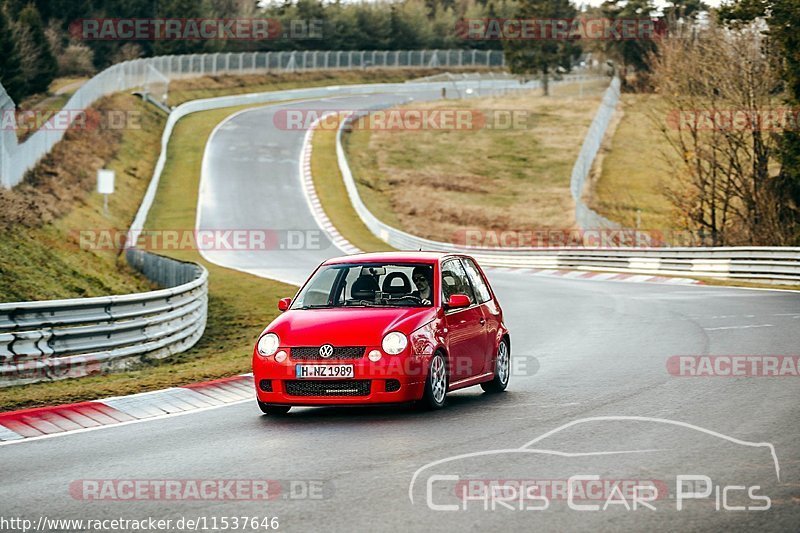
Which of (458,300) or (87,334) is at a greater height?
(458,300)

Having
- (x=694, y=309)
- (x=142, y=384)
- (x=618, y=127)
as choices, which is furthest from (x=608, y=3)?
(x=142, y=384)

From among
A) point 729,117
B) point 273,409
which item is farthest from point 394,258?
point 729,117

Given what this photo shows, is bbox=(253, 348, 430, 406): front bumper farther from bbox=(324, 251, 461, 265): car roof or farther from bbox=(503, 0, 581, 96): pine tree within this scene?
bbox=(503, 0, 581, 96): pine tree

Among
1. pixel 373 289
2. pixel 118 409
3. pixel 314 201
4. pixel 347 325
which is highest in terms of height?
pixel 373 289

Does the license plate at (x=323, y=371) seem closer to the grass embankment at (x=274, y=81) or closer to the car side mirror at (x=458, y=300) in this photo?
the car side mirror at (x=458, y=300)

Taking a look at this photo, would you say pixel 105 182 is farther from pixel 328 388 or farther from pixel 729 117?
pixel 328 388

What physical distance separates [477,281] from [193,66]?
7601cm

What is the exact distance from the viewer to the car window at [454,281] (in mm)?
12312

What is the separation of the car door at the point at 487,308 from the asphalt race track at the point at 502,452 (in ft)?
1.68

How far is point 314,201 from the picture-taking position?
2269 inches

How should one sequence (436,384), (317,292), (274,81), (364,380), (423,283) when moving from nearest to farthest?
(364,380) → (436,384) → (423,283) → (317,292) → (274,81)

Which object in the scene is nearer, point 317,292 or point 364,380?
point 364,380

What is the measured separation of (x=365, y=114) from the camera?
7850 cm

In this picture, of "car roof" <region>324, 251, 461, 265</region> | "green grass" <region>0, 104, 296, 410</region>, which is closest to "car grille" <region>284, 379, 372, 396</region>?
"car roof" <region>324, 251, 461, 265</region>
